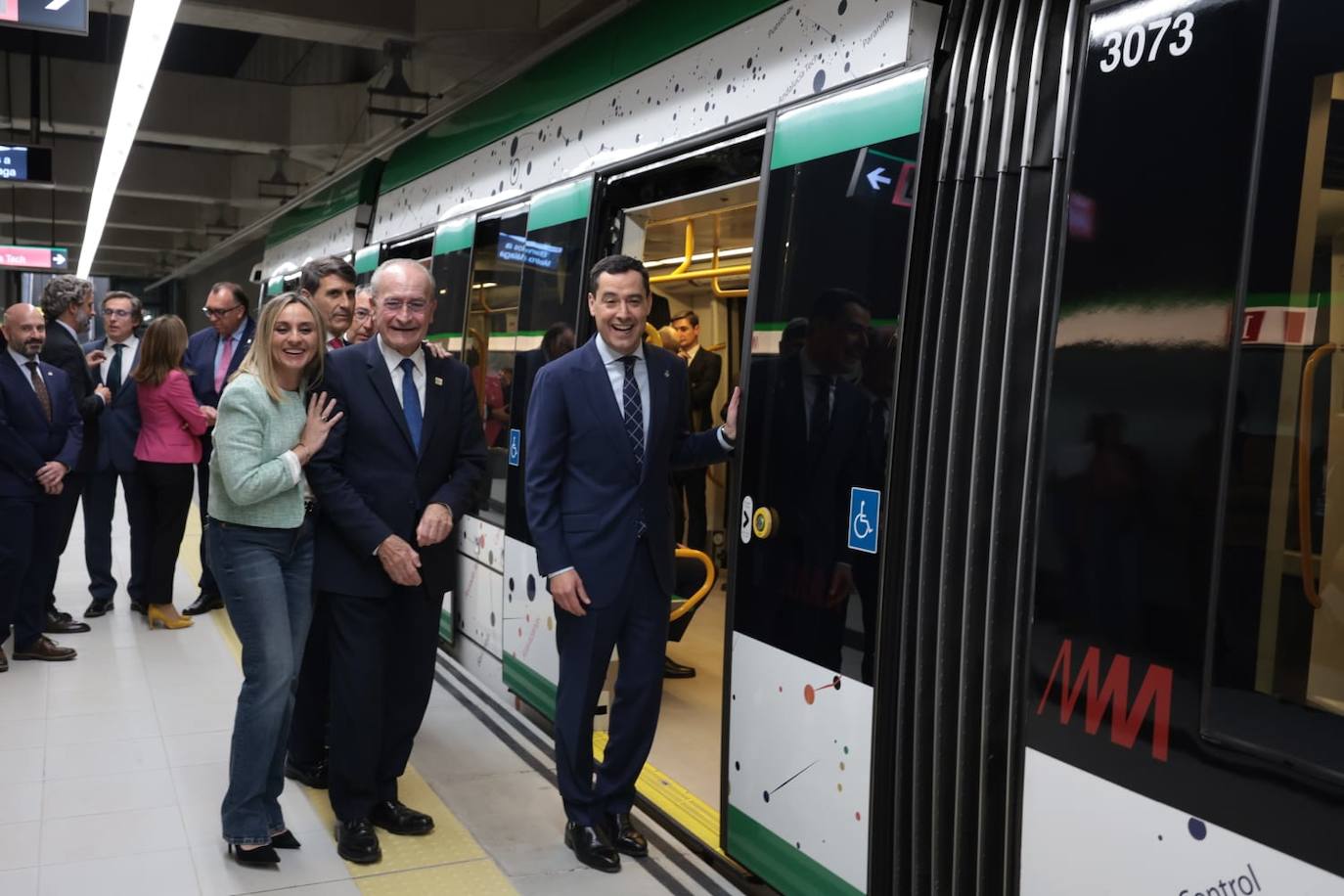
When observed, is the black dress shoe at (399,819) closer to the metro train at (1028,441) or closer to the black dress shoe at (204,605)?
the metro train at (1028,441)

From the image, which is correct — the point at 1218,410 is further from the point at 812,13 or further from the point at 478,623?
the point at 478,623

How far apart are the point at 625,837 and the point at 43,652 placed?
3402mm

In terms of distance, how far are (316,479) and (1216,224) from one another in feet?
7.52

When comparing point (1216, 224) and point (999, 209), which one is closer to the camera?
point (1216, 224)

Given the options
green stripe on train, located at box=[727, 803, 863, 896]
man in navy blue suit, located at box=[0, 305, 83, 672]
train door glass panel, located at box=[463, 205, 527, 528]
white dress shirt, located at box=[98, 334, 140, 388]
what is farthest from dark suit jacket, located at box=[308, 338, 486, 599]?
white dress shirt, located at box=[98, 334, 140, 388]

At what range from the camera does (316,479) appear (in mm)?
3244

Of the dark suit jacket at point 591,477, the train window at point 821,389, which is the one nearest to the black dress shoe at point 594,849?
the dark suit jacket at point 591,477

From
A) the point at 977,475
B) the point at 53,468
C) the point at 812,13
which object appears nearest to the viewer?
the point at 977,475

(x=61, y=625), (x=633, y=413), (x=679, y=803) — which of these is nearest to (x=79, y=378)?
(x=61, y=625)

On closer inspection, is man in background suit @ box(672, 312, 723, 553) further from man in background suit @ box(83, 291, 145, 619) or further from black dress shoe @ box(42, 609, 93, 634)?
black dress shoe @ box(42, 609, 93, 634)

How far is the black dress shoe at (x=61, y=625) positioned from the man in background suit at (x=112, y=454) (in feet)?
0.88

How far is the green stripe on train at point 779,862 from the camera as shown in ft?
8.82

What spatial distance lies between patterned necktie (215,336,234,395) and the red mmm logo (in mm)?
5069

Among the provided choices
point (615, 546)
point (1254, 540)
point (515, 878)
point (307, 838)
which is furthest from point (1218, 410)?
point (307, 838)
